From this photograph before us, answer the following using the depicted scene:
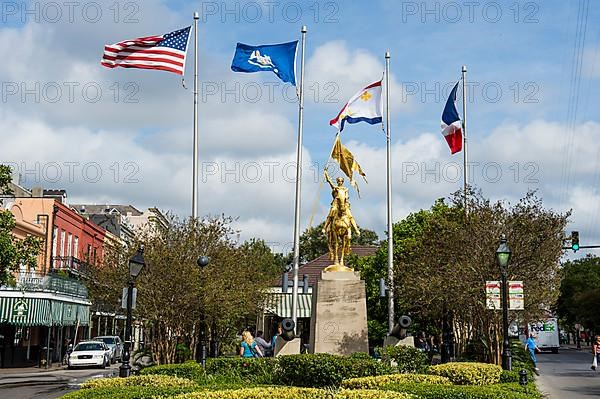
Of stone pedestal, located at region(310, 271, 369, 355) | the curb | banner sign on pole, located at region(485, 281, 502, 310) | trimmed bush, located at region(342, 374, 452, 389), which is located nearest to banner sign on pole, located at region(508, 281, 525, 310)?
banner sign on pole, located at region(485, 281, 502, 310)

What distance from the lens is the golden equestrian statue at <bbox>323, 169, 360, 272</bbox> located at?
21.9m

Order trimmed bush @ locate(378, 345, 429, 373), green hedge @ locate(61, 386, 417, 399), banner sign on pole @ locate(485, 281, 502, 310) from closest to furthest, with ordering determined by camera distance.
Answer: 1. green hedge @ locate(61, 386, 417, 399)
2. banner sign on pole @ locate(485, 281, 502, 310)
3. trimmed bush @ locate(378, 345, 429, 373)

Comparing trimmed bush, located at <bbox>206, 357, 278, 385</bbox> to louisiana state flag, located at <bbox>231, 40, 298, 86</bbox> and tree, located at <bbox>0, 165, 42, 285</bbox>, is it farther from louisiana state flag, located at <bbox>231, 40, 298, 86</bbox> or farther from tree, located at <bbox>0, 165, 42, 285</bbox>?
tree, located at <bbox>0, 165, 42, 285</bbox>

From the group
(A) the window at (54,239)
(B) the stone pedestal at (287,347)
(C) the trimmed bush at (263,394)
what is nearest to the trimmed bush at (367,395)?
(C) the trimmed bush at (263,394)

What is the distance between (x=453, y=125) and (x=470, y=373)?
15406mm

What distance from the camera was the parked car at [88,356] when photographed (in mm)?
37188

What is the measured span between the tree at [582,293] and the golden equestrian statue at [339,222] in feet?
157

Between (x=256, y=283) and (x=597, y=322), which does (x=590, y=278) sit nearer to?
(x=597, y=322)

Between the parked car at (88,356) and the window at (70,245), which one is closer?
the parked car at (88,356)

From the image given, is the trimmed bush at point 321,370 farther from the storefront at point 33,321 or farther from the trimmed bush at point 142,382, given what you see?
the storefront at point 33,321

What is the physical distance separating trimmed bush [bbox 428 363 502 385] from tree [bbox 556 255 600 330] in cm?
5202

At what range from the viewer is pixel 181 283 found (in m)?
23.5

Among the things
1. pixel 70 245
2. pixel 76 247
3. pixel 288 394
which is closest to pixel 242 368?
pixel 288 394

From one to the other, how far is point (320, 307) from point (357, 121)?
9.11 meters
